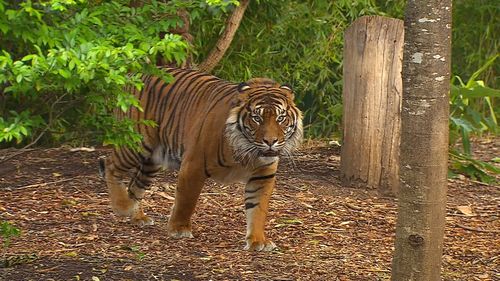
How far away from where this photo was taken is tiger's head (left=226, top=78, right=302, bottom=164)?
529cm

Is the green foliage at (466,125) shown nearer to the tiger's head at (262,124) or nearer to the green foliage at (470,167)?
the green foliage at (470,167)

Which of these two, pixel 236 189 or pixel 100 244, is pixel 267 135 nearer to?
pixel 100 244

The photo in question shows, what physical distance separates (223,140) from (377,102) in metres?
1.69

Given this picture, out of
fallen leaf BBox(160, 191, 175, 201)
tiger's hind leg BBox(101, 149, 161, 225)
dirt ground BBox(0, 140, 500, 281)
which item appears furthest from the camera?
fallen leaf BBox(160, 191, 175, 201)

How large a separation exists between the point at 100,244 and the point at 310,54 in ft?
13.5

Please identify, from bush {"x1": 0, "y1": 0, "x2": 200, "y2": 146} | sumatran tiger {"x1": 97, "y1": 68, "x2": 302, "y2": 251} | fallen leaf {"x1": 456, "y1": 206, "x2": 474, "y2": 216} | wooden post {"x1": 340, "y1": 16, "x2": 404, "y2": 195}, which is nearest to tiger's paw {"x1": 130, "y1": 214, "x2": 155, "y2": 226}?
sumatran tiger {"x1": 97, "y1": 68, "x2": 302, "y2": 251}

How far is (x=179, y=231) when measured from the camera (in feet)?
18.1

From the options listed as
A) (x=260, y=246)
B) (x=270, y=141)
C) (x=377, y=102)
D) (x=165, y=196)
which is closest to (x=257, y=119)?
(x=270, y=141)

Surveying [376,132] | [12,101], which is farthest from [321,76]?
[12,101]

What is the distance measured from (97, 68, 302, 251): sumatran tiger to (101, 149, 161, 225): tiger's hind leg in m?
0.01

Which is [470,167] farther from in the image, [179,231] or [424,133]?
[424,133]

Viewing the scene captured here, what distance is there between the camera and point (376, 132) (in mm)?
6785

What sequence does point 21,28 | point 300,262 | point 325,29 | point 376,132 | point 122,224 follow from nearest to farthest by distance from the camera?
point 21,28
point 300,262
point 122,224
point 376,132
point 325,29

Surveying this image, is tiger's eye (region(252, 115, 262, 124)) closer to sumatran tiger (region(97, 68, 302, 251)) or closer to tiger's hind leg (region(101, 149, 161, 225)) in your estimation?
sumatran tiger (region(97, 68, 302, 251))
